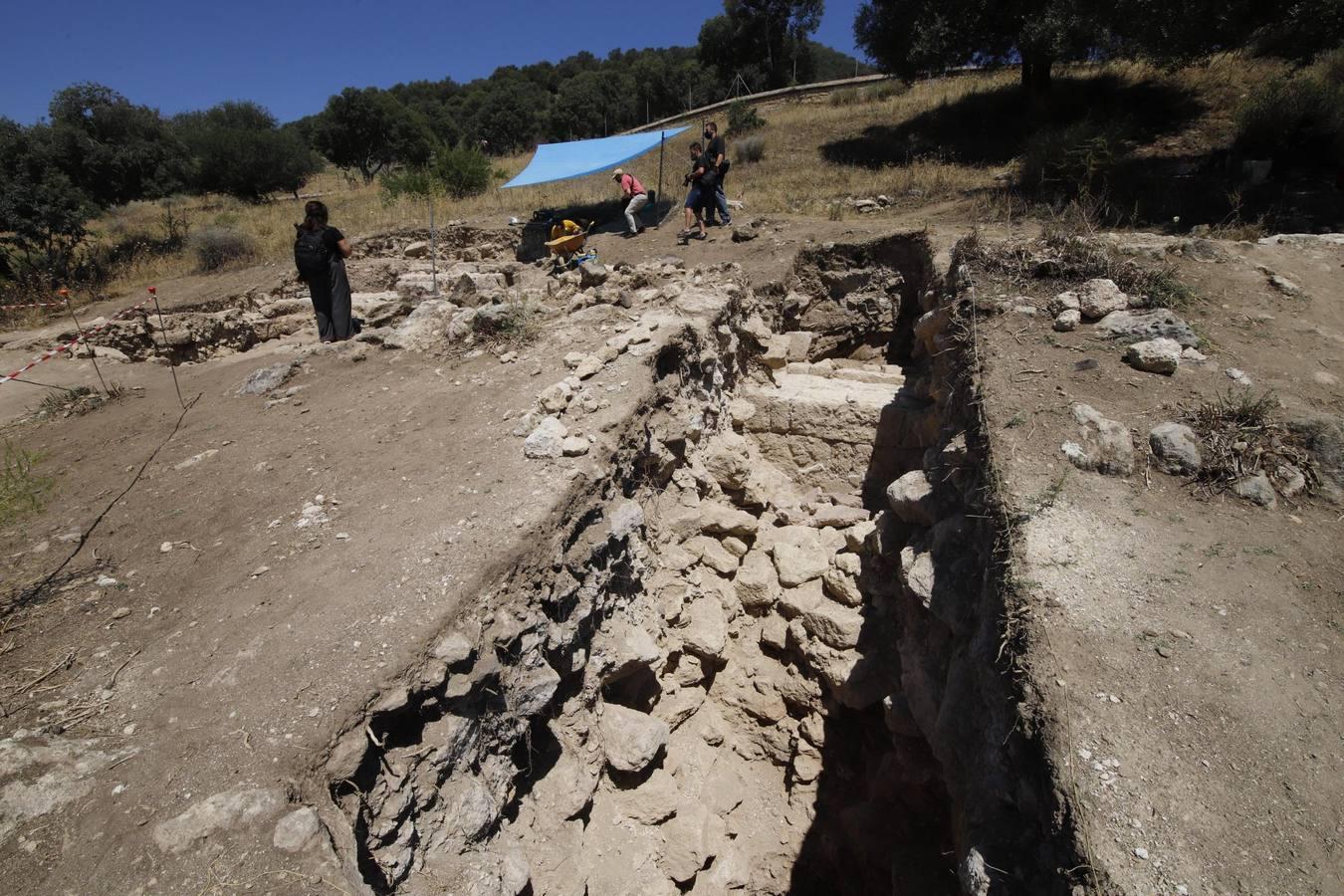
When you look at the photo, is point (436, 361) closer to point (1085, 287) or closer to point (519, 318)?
point (519, 318)

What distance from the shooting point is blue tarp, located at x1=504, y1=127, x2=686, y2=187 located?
36.2ft

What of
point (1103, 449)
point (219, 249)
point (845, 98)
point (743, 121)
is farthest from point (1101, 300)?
point (845, 98)

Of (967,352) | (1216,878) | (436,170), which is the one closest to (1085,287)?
(967,352)

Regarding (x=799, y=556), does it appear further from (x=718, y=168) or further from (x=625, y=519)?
(x=718, y=168)

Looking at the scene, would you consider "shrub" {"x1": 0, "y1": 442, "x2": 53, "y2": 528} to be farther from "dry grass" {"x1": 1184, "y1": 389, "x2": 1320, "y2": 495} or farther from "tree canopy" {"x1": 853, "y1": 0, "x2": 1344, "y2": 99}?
"tree canopy" {"x1": 853, "y1": 0, "x2": 1344, "y2": 99}

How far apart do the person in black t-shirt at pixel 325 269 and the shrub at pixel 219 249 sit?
664 cm

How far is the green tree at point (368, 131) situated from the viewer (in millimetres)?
27266

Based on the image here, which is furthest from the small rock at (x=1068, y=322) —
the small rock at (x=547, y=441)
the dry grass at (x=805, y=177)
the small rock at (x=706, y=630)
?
the dry grass at (x=805, y=177)

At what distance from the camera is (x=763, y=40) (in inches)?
1328

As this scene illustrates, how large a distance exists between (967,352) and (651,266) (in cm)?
413

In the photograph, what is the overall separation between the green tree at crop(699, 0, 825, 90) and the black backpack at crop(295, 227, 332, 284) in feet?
107

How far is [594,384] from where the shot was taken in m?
5.03

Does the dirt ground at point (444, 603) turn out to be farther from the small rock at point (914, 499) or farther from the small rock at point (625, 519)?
the small rock at point (914, 499)

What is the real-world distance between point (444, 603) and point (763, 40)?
39.2m
